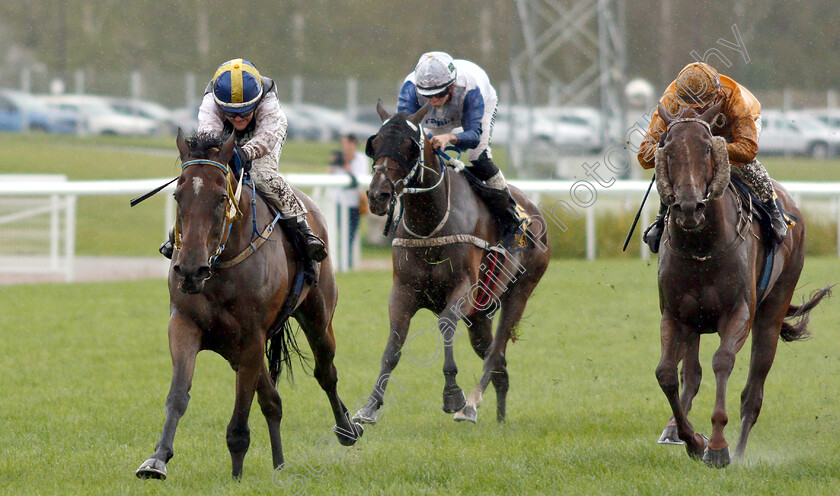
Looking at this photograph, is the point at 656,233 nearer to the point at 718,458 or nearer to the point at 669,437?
Result: the point at 669,437

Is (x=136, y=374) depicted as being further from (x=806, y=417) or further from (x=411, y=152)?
(x=806, y=417)

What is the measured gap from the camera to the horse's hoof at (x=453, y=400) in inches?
245

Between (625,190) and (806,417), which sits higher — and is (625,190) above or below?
above

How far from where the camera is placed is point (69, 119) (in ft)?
92.0

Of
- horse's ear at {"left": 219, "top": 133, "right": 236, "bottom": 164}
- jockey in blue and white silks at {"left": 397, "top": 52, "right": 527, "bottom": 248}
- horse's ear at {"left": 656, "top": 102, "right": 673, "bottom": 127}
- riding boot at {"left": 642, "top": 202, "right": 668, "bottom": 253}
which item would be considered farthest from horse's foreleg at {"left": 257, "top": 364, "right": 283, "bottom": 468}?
horse's ear at {"left": 656, "top": 102, "right": 673, "bottom": 127}

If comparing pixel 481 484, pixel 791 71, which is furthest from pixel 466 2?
pixel 481 484

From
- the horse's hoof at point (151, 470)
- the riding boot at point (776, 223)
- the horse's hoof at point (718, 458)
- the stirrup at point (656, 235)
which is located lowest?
the horse's hoof at point (718, 458)

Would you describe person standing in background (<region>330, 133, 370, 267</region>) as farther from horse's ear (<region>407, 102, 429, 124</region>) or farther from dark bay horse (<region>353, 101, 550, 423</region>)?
horse's ear (<region>407, 102, 429, 124</region>)

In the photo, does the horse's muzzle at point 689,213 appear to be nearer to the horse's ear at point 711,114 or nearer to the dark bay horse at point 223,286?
the horse's ear at point 711,114

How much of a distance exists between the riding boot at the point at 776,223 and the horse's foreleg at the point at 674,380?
754mm

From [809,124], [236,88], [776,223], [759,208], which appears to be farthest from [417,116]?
[809,124]

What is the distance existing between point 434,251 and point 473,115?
3.05 ft

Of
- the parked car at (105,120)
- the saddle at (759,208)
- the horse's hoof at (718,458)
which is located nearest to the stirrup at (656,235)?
the saddle at (759,208)

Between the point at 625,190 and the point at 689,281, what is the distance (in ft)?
30.9
